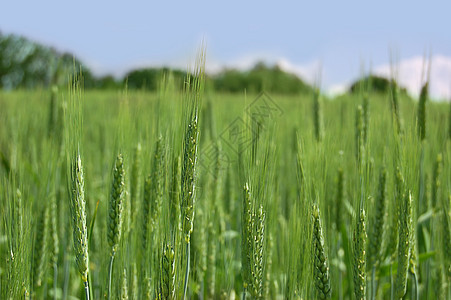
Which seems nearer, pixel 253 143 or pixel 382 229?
pixel 253 143

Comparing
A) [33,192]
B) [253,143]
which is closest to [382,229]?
[253,143]

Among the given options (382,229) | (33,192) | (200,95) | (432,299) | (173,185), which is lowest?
(432,299)

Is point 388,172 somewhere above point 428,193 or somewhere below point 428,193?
above

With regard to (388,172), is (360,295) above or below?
below

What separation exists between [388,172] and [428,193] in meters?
0.79

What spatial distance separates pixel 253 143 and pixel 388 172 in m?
0.66

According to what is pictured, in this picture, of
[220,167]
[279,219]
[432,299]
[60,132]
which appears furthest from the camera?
[60,132]

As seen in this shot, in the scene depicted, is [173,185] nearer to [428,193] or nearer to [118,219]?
[118,219]

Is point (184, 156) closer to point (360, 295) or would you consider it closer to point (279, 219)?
point (360, 295)

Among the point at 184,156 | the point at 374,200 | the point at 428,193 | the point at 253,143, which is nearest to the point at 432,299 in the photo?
the point at 428,193

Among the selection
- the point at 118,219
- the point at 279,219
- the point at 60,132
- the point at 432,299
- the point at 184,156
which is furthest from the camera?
the point at 60,132

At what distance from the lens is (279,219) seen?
7.11ft

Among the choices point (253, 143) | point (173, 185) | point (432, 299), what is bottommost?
point (432, 299)

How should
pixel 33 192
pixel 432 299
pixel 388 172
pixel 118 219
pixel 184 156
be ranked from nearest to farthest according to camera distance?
pixel 184 156
pixel 118 219
pixel 388 172
pixel 432 299
pixel 33 192
